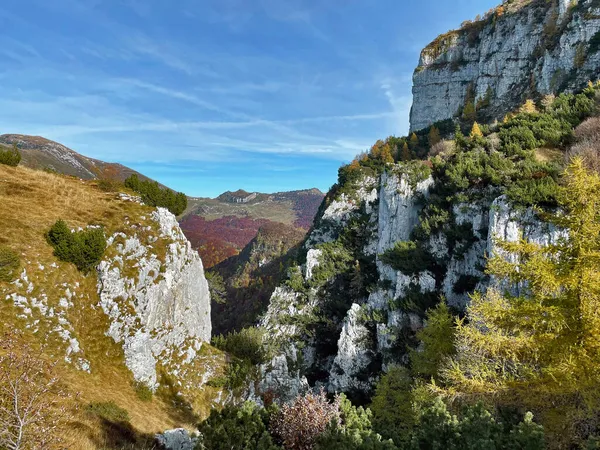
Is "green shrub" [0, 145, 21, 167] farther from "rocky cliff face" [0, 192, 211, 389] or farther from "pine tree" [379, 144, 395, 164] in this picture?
"pine tree" [379, 144, 395, 164]

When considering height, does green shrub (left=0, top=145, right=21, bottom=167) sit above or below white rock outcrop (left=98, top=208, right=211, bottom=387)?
above

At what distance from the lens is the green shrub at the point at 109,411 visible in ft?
43.9

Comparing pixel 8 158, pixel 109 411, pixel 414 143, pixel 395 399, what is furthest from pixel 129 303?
pixel 414 143

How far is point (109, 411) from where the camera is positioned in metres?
14.0

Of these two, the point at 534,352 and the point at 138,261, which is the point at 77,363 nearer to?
the point at 138,261

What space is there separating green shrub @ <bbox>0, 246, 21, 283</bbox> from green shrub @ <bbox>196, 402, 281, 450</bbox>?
16814mm

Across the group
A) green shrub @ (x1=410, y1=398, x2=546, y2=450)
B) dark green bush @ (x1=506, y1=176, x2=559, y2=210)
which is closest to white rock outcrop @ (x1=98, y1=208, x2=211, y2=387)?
green shrub @ (x1=410, y1=398, x2=546, y2=450)

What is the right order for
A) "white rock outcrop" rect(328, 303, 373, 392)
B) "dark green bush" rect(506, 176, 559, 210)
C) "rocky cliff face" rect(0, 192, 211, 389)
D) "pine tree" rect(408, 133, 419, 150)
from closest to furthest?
1. "rocky cliff face" rect(0, 192, 211, 389)
2. "dark green bush" rect(506, 176, 559, 210)
3. "white rock outcrop" rect(328, 303, 373, 392)
4. "pine tree" rect(408, 133, 419, 150)

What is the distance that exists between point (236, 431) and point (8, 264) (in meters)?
18.1

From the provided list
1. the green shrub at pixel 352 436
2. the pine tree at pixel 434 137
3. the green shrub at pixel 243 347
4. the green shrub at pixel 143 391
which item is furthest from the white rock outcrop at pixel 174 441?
the pine tree at pixel 434 137

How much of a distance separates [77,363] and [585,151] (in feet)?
119

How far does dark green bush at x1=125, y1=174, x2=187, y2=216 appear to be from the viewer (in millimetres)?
30561

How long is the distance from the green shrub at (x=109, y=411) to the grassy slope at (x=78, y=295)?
550mm

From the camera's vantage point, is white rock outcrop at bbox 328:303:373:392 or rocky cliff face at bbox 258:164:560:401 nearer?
rocky cliff face at bbox 258:164:560:401
